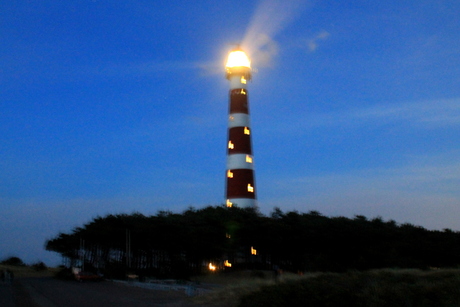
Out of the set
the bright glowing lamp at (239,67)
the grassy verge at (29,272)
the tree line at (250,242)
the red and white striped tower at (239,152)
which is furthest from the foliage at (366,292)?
the grassy verge at (29,272)

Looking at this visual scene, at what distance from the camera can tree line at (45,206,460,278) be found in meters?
45.0

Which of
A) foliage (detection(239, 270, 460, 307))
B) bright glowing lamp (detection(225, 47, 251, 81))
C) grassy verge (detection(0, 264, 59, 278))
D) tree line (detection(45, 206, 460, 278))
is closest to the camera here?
foliage (detection(239, 270, 460, 307))

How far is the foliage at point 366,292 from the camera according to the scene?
14422 millimetres

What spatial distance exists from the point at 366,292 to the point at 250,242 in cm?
3117

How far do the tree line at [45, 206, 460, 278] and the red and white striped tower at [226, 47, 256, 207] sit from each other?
1.50 meters

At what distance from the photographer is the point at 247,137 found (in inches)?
1864

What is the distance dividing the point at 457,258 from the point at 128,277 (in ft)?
96.4

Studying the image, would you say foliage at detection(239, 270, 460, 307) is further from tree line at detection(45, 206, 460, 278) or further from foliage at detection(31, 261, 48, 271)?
foliage at detection(31, 261, 48, 271)

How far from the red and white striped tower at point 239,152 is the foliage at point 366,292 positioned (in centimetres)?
2817

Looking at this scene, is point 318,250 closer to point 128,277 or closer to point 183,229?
point 183,229

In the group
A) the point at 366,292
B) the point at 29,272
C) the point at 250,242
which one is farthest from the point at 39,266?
the point at 366,292

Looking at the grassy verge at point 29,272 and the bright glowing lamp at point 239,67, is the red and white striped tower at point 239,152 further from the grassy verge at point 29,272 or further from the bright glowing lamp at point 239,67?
the grassy verge at point 29,272

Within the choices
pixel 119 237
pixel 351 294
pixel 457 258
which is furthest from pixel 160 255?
pixel 351 294

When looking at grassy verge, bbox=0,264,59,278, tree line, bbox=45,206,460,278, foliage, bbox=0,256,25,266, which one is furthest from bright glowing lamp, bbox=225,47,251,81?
foliage, bbox=0,256,25,266
